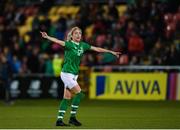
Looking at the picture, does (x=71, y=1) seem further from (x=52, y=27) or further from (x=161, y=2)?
(x=161, y=2)

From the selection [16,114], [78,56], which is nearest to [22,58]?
[16,114]

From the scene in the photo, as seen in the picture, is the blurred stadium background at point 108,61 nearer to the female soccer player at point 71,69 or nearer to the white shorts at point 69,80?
the female soccer player at point 71,69

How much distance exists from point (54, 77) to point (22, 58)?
302cm

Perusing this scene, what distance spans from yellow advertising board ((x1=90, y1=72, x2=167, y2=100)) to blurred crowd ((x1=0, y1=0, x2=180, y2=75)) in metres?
0.76

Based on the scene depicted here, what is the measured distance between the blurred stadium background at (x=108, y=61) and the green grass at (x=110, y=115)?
7 cm

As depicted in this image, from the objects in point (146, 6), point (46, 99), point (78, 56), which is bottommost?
point (46, 99)

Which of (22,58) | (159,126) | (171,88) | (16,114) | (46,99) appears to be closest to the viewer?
(159,126)

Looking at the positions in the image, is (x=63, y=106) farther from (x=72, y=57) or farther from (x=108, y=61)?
(x=108, y=61)

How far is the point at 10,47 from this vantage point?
106 ft

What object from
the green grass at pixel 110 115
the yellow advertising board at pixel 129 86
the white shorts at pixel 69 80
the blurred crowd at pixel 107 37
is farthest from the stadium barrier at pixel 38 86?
the white shorts at pixel 69 80

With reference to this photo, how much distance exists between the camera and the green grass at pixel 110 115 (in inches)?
629

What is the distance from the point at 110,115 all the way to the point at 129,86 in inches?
302

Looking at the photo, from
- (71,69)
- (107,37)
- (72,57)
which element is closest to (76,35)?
(72,57)

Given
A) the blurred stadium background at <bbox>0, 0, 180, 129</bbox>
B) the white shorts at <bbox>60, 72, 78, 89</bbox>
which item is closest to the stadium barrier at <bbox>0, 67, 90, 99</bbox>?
the blurred stadium background at <bbox>0, 0, 180, 129</bbox>
